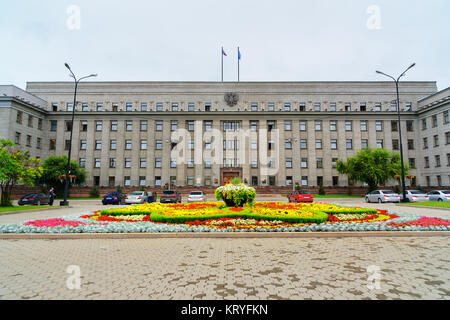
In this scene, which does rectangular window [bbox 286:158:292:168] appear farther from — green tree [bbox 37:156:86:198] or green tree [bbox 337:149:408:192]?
green tree [bbox 37:156:86:198]

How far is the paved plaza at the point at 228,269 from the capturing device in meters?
4.22

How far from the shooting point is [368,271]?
5309 mm

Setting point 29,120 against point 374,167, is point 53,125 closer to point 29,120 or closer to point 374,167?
point 29,120

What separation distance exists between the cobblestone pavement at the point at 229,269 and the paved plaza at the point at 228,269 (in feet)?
0.06

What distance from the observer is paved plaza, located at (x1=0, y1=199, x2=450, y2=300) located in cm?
422

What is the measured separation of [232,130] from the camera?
4844 cm

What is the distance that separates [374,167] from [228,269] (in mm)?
37618

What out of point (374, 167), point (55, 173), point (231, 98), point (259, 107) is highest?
point (231, 98)

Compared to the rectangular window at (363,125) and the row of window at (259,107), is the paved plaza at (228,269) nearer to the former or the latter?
the row of window at (259,107)

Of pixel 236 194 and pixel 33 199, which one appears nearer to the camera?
pixel 236 194

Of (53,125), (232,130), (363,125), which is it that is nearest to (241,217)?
(232,130)

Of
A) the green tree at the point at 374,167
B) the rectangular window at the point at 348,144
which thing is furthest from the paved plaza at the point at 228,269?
the rectangular window at the point at 348,144
